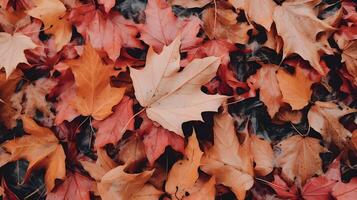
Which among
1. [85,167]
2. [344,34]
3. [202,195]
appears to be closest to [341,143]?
[344,34]

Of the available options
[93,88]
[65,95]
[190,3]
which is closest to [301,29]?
[190,3]

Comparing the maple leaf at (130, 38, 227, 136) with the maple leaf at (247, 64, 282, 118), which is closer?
the maple leaf at (130, 38, 227, 136)

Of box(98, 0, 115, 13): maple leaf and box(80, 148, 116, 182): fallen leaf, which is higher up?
box(98, 0, 115, 13): maple leaf

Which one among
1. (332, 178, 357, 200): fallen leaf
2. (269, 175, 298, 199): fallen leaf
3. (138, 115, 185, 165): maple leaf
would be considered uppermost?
(138, 115, 185, 165): maple leaf

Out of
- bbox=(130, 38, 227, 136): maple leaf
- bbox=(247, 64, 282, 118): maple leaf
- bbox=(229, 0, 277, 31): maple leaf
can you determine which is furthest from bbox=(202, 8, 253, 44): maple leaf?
bbox=(130, 38, 227, 136): maple leaf

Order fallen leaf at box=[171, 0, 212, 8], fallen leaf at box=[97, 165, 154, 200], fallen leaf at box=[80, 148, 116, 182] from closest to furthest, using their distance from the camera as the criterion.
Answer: fallen leaf at box=[97, 165, 154, 200] < fallen leaf at box=[80, 148, 116, 182] < fallen leaf at box=[171, 0, 212, 8]

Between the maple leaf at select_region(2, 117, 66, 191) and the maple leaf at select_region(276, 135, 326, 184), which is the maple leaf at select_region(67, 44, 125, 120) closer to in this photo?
the maple leaf at select_region(2, 117, 66, 191)
